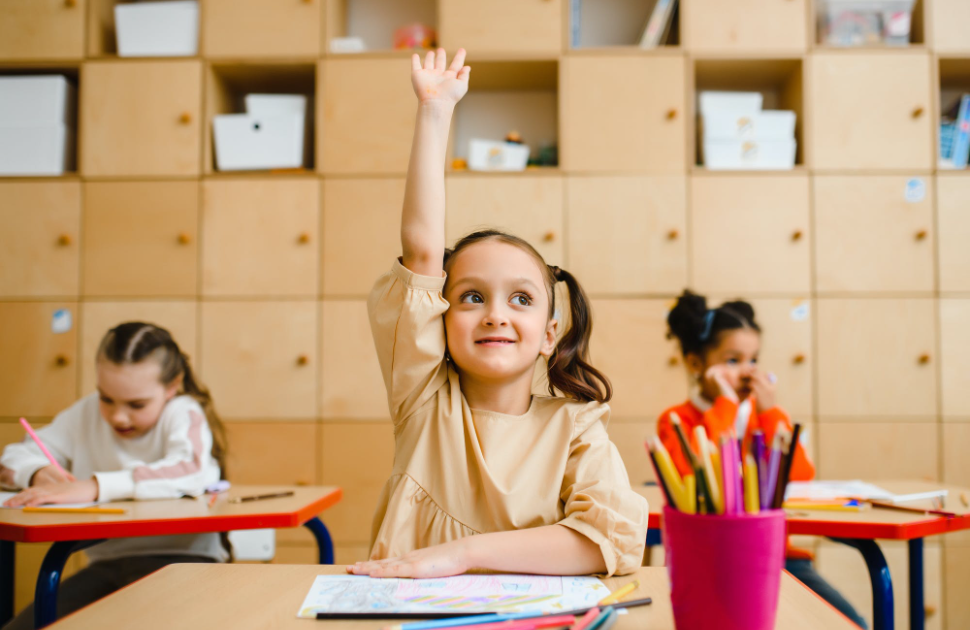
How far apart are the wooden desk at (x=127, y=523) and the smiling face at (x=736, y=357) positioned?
1336mm

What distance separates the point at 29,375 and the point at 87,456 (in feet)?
3.44

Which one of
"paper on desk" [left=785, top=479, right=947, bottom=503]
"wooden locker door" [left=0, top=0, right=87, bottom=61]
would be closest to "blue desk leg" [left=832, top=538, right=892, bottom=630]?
"paper on desk" [left=785, top=479, right=947, bottom=503]

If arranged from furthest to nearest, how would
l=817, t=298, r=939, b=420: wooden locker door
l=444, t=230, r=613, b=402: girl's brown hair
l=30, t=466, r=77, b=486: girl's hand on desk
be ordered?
l=817, t=298, r=939, b=420: wooden locker door
l=30, t=466, r=77, b=486: girl's hand on desk
l=444, t=230, r=613, b=402: girl's brown hair

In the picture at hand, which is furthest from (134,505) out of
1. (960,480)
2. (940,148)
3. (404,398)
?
(940,148)

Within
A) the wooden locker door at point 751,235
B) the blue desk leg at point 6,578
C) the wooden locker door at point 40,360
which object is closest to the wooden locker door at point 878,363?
the wooden locker door at point 751,235

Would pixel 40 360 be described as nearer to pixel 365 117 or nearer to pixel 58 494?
pixel 58 494

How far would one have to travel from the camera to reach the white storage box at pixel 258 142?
275 cm

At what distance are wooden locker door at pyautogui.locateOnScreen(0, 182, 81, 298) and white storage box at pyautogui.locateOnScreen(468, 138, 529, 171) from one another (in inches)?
62.6

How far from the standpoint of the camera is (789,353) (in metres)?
A: 2.59

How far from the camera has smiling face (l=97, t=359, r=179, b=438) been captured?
1.80m

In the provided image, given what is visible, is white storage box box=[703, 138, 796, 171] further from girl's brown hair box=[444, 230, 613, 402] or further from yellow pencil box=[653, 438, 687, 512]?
yellow pencil box=[653, 438, 687, 512]

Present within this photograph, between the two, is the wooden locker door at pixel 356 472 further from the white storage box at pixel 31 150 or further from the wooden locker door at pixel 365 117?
the white storage box at pixel 31 150

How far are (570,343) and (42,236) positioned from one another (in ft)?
8.24

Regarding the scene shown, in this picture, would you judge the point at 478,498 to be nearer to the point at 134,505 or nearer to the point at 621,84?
the point at 134,505
